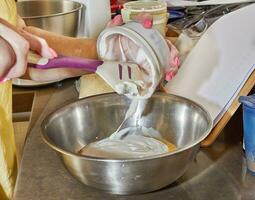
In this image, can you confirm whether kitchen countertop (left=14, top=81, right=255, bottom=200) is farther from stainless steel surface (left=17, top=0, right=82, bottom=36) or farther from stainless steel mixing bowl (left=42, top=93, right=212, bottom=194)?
stainless steel surface (left=17, top=0, right=82, bottom=36)

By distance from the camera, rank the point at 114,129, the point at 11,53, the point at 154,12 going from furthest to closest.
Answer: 1. the point at 154,12
2. the point at 114,129
3. the point at 11,53

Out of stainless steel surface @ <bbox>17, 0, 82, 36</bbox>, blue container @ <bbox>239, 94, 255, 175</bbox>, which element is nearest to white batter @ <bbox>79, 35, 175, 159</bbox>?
blue container @ <bbox>239, 94, 255, 175</bbox>

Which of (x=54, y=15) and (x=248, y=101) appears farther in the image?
(x=54, y=15)

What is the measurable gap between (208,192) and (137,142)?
0.15m

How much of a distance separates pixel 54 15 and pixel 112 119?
351 millimetres

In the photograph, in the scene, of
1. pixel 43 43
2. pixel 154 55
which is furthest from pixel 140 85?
pixel 43 43

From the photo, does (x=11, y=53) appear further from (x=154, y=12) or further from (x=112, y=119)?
(x=154, y=12)

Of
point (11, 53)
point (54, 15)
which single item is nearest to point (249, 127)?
point (11, 53)

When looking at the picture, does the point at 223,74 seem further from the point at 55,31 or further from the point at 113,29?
the point at 55,31

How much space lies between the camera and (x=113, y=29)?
751 millimetres

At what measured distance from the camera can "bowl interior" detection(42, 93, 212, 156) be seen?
787mm

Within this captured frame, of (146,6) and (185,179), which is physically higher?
(146,6)

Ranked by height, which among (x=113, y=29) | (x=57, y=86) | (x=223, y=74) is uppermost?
(x=113, y=29)

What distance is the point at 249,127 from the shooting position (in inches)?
27.7
